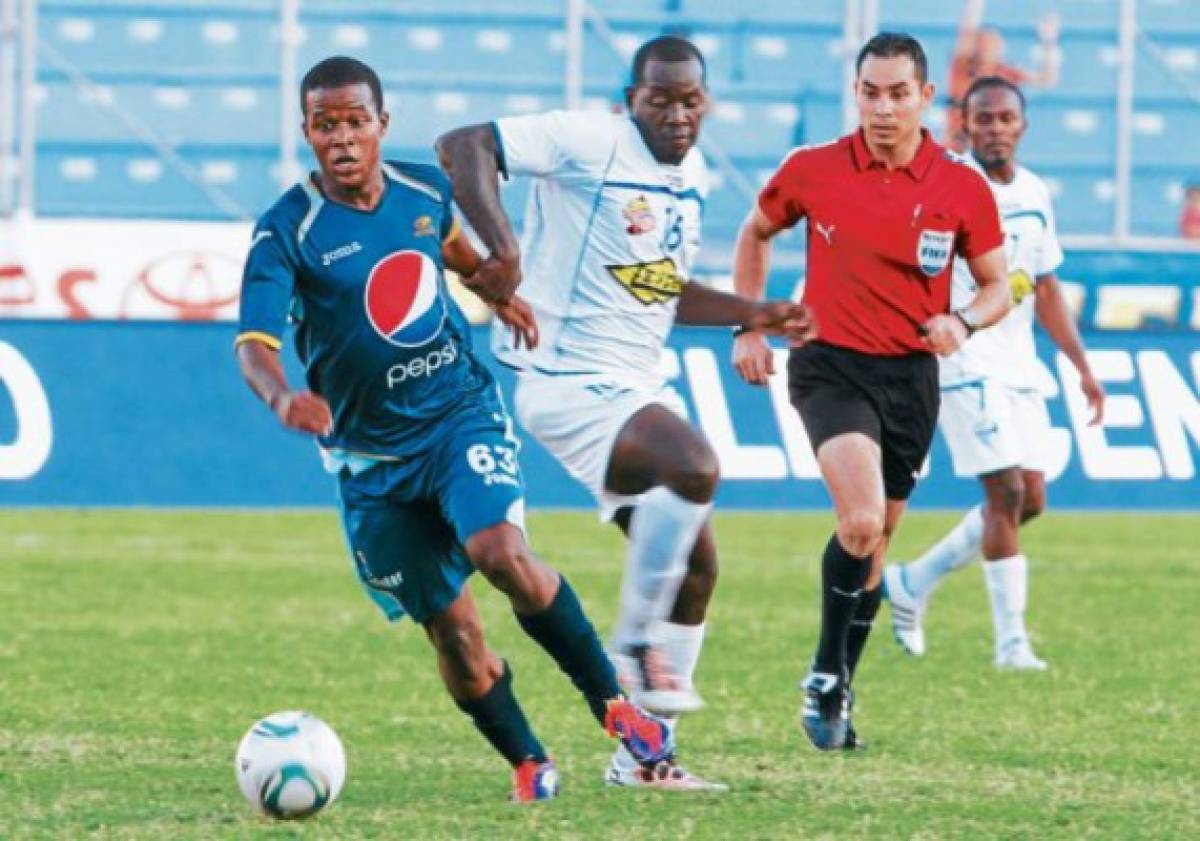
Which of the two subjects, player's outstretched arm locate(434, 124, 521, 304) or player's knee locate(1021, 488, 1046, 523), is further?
player's knee locate(1021, 488, 1046, 523)

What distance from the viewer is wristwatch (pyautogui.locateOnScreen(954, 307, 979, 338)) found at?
7.68 metres

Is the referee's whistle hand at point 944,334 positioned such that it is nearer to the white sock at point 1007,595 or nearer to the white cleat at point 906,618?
the white sock at point 1007,595

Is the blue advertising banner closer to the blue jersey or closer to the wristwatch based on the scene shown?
the wristwatch

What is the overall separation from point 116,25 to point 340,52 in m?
1.74

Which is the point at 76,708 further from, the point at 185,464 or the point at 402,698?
the point at 185,464

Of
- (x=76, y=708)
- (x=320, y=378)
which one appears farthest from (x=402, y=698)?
(x=320, y=378)

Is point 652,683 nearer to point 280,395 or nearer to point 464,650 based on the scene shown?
point 464,650

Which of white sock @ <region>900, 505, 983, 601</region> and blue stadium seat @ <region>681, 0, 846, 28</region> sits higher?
blue stadium seat @ <region>681, 0, 846, 28</region>

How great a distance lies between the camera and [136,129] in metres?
19.6

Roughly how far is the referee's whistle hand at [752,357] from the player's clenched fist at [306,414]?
7.12 feet

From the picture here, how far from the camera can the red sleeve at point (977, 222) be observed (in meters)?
7.93

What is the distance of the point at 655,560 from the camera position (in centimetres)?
698

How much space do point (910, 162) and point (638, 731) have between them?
87.8 inches

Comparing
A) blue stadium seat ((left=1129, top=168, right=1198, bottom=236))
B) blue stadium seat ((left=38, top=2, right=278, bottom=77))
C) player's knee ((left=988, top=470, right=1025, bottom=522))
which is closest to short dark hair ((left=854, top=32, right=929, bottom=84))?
player's knee ((left=988, top=470, right=1025, bottom=522))
